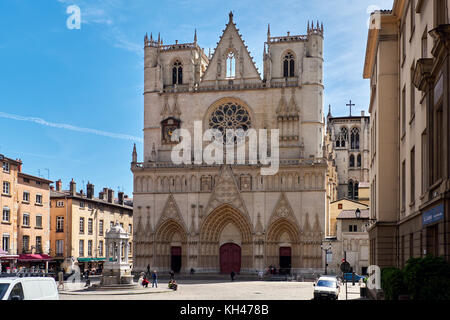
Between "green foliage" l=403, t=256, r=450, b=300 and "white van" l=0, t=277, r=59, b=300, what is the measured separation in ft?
33.4

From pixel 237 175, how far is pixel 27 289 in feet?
165

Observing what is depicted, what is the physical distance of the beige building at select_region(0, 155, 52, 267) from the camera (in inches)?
2377

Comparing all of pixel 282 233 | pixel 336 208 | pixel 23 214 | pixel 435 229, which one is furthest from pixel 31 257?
pixel 435 229

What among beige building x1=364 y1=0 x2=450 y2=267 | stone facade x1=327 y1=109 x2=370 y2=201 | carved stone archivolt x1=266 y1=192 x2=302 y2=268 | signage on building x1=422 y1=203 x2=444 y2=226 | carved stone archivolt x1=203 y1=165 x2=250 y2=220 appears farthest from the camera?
stone facade x1=327 y1=109 x2=370 y2=201

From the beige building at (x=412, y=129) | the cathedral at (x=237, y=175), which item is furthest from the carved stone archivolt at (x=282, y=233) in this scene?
the beige building at (x=412, y=129)

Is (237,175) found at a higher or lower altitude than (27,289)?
higher

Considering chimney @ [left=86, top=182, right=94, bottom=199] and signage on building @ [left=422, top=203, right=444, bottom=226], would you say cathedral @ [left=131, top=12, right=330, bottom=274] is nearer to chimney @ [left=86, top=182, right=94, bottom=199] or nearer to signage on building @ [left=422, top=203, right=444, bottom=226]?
chimney @ [left=86, top=182, right=94, bottom=199]

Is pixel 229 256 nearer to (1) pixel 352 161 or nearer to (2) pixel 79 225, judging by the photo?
(2) pixel 79 225

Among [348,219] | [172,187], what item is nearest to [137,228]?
[172,187]

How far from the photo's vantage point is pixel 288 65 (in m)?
67.5

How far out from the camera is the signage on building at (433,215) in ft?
60.1

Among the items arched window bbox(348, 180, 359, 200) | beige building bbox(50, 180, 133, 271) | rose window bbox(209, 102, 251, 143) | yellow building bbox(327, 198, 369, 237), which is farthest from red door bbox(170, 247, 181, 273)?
arched window bbox(348, 180, 359, 200)

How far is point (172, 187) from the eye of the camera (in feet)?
221

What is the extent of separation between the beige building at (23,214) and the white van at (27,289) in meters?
44.2
